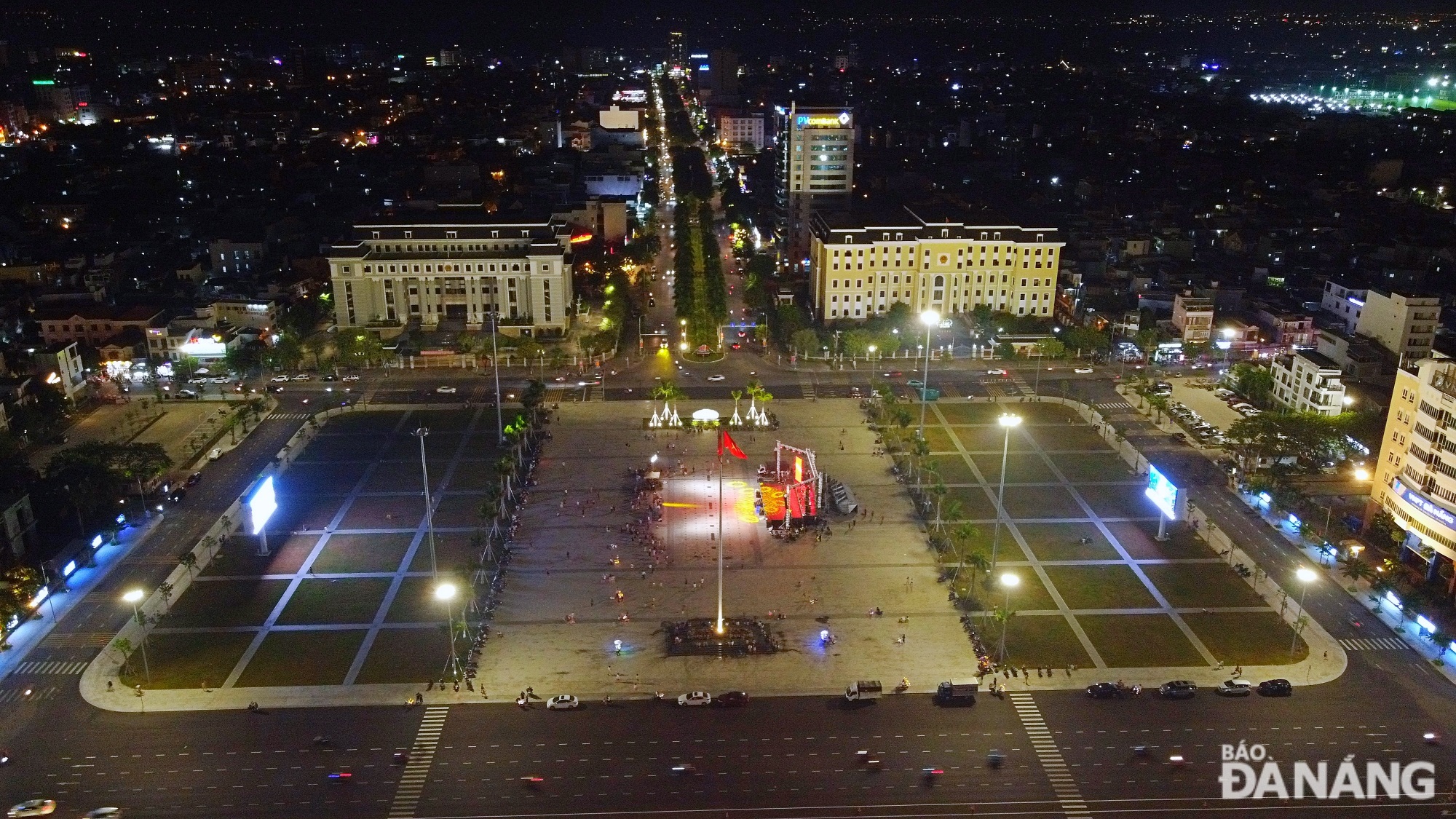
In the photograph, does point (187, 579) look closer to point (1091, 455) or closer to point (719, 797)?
point (719, 797)

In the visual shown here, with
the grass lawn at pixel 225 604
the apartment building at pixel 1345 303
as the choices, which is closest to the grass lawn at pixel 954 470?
the grass lawn at pixel 225 604

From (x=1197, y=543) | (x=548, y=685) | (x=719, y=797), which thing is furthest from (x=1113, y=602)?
(x=548, y=685)

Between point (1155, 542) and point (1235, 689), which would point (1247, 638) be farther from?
point (1155, 542)

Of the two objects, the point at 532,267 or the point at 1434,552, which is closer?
the point at 1434,552

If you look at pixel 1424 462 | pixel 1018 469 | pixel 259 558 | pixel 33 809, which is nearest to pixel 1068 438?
pixel 1018 469

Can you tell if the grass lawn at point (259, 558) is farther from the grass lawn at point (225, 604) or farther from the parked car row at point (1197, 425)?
the parked car row at point (1197, 425)
